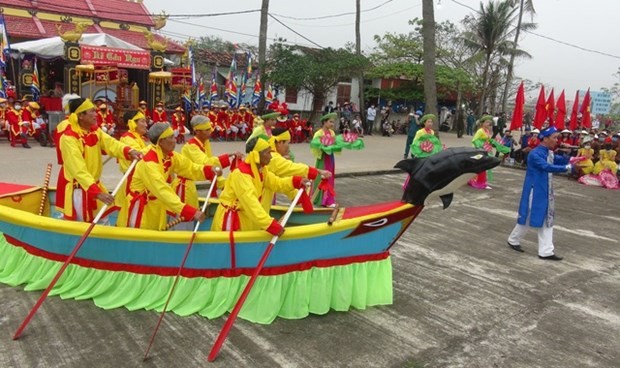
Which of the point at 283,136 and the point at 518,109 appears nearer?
the point at 283,136

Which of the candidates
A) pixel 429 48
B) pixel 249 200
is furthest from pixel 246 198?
pixel 429 48

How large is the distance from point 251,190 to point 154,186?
81cm

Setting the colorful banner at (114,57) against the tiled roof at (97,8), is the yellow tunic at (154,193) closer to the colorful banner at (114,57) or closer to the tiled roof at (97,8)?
the colorful banner at (114,57)

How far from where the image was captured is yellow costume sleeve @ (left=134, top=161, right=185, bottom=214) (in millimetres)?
3955

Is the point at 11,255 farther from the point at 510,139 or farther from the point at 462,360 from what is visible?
the point at 510,139

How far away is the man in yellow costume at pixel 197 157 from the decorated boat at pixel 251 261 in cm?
109

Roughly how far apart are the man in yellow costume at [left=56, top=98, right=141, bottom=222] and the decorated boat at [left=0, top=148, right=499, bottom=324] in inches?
16.3

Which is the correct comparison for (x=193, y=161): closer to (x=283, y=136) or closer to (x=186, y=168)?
(x=186, y=168)

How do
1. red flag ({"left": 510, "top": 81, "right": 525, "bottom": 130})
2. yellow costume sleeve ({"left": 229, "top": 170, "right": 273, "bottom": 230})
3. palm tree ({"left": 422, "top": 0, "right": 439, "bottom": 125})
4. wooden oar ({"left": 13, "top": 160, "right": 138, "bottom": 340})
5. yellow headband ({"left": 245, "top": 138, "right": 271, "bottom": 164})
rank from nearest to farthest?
wooden oar ({"left": 13, "top": 160, "right": 138, "bottom": 340}) < yellow costume sleeve ({"left": 229, "top": 170, "right": 273, "bottom": 230}) < yellow headband ({"left": 245, "top": 138, "right": 271, "bottom": 164}) < palm tree ({"left": 422, "top": 0, "right": 439, "bottom": 125}) < red flag ({"left": 510, "top": 81, "right": 525, "bottom": 130})

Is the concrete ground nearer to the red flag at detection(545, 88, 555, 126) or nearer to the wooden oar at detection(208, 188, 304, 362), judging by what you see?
the wooden oar at detection(208, 188, 304, 362)

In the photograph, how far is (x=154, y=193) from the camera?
13.2 feet

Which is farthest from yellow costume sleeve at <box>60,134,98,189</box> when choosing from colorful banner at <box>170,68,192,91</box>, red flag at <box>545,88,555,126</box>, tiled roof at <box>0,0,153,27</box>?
tiled roof at <box>0,0,153,27</box>

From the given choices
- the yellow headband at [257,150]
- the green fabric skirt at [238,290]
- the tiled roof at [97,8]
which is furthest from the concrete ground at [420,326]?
the tiled roof at [97,8]

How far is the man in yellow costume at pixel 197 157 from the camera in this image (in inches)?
197
